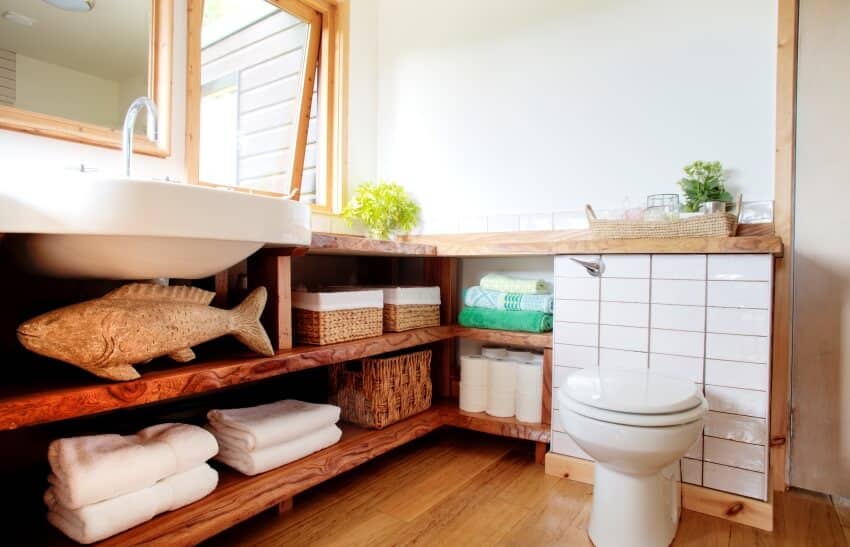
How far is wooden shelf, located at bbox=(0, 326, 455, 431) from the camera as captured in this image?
93cm

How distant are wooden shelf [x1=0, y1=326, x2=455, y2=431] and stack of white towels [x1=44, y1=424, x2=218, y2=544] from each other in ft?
0.47

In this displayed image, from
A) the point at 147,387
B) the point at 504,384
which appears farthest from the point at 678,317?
the point at 147,387

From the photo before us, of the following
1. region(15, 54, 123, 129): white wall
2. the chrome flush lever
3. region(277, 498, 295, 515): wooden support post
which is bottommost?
region(277, 498, 295, 515): wooden support post

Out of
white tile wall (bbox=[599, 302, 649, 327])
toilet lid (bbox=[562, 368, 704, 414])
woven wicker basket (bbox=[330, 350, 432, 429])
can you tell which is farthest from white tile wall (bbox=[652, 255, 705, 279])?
woven wicker basket (bbox=[330, 350, 432, 429])

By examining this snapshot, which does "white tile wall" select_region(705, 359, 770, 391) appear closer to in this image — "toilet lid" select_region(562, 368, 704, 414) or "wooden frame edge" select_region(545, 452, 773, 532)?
"toilet lid" select_region(562, 368, 704, 414)

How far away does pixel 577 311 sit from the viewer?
181cm

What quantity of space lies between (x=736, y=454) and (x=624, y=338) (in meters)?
0.47

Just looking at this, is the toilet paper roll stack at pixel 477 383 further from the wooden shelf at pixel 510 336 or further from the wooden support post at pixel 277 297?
the wooden support post at pixel 277 297

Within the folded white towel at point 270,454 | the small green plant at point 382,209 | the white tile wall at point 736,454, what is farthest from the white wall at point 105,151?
the white tile wall at point 736,454

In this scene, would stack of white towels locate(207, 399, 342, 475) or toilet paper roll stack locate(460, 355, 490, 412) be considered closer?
stack of white towels locate(207, 399, 342, 475)

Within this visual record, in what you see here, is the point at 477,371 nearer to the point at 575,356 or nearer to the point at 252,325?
the point at 575,356

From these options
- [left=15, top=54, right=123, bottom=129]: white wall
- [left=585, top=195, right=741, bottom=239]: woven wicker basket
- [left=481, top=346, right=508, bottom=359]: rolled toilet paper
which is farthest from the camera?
[left=481, top=346, right=508, bottom=359]: rolled toilet paper

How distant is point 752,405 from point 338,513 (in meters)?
1.33

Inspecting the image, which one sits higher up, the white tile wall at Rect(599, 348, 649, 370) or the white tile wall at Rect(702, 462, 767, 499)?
the white tile wall at Rect(599, 348, 649, 370)
